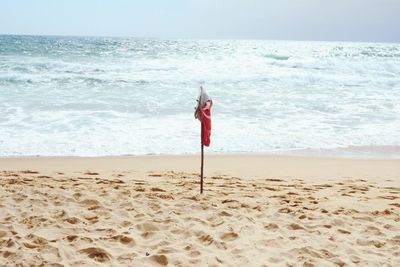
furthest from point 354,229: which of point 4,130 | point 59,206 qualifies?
point 4,130

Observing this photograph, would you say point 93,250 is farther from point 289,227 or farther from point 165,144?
point 165,144

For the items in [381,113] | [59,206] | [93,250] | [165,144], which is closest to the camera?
[93,250]

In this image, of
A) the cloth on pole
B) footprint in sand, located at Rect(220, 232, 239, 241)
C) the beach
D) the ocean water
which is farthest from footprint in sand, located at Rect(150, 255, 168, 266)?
the ocean water

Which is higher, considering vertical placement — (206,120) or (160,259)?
(206,120)

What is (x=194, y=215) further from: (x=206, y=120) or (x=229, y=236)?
(x=206, y=120)

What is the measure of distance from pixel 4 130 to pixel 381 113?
1080 centimetres

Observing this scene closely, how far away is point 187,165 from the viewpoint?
322 inches

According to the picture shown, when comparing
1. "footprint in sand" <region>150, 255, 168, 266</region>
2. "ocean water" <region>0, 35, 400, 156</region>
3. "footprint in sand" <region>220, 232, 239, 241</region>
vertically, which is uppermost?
"ocean water" <region>0, 35, 400, 156</region>

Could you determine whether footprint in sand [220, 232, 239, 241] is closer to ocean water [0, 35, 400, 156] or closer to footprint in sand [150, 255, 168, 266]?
footprint in sand [150, 255, 168, 266]

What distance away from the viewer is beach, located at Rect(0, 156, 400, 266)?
405 cm

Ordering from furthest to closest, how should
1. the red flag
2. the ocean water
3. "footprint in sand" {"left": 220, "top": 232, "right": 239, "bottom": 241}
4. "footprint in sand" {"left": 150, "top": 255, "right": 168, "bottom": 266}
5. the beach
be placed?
the ocean water < the red flag < "footprint in sand" {"left": 220, "top": 232, "right": 239, "bottom": 241} < the beach < "footprint in sand" {"left": 150, "top": 255, "right": 168, "bottom": 266}

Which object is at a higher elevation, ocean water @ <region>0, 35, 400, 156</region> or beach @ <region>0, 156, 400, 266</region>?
ocean water @ <region>0, 35, 400, 156</region>

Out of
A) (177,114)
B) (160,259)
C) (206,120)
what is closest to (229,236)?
(160,259)

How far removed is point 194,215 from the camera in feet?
16.7
